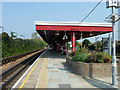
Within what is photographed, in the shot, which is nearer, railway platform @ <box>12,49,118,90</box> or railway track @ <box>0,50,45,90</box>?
railway platform @ <box>12,49,118,90</box>

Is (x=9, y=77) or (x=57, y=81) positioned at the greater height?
(x=57, y=81)

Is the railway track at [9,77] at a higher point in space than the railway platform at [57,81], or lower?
lower

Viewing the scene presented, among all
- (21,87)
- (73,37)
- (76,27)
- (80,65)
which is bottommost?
(21,87)

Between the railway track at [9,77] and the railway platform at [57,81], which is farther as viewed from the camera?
the railway track at [9,77]

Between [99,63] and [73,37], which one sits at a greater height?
[73,37]

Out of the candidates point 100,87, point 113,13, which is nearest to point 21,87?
point 100,87

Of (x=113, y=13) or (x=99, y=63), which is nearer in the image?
(x=113, y=13)

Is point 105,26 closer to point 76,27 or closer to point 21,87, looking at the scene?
point 76,27

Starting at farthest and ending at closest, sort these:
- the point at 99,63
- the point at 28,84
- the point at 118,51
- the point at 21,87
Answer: the point at 118,51, the point at 99,63, the point at 28,84, the point at 21,87

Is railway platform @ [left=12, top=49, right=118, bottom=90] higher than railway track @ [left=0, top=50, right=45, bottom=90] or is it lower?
higher

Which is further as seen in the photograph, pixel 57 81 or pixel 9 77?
pixel 9 77

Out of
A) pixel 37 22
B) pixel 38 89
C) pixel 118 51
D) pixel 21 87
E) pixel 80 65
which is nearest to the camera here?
pixel 38 89

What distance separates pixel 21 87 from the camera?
7480 mm

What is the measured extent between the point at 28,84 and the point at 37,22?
525 inches
